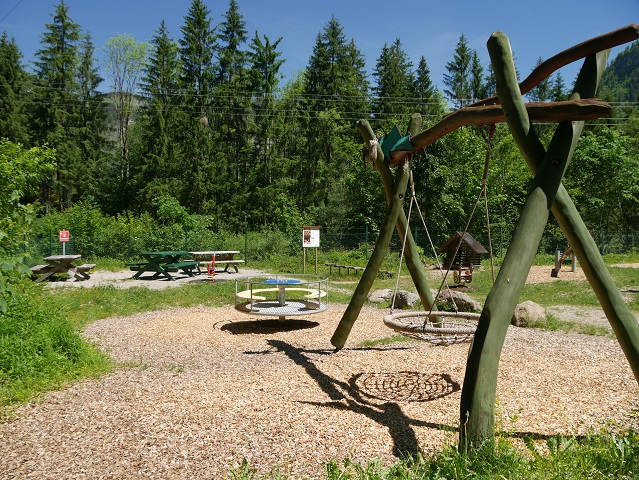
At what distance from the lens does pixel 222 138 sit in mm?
35812

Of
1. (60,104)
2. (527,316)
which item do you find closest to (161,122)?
(60,104)

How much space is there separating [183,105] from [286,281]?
2978 centimetres

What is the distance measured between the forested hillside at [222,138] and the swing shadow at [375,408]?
2436 cm

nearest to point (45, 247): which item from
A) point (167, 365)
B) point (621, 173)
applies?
point (167, 365)

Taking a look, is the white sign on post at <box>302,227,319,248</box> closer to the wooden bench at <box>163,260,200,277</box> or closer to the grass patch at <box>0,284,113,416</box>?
the wooden bench at <box>163,260,200,277</box>

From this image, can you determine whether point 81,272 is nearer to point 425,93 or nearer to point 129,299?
point 129,299

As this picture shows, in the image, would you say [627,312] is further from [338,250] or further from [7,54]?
[7,54]

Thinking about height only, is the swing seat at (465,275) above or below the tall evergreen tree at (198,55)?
below

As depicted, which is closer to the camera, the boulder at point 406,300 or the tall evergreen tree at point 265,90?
the boulder at point 406,300

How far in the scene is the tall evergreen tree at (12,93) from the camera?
113 feet

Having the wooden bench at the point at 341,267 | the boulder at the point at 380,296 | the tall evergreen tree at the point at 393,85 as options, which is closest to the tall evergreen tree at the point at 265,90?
the tall evergreen tree at the point at 393,85

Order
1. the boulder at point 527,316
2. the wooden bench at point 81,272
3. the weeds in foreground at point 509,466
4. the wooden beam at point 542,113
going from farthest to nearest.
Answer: the wooden bench at point 81,272 → the boulder at point 527,316 → the wooden beam at point 542,113 → the weeds in foreground at point 509,466

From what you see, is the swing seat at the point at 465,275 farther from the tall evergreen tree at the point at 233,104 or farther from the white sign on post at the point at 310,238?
the tall evergreen tree at the point at 233,104

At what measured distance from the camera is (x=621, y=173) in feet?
98.6
